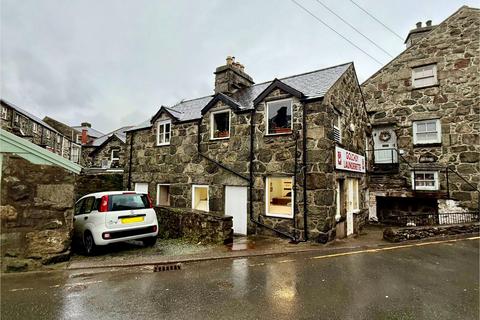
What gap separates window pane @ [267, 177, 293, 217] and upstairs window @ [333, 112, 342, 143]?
8.53 feet

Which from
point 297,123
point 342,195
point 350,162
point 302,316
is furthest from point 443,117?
point 302,316

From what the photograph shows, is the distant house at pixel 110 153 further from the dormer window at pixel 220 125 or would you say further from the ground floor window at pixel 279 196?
the ground floor window at pixel 279 196

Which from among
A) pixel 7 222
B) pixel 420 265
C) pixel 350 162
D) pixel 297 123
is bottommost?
pixel 420 265

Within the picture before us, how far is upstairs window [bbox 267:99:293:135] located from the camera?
10.6 m

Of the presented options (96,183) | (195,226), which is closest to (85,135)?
(96,183)

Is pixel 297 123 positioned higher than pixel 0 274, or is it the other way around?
pixel 297 123

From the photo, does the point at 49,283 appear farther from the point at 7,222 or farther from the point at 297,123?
the point at 297,123

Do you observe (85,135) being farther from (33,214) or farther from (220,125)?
(33,214)

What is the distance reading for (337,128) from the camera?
35.9ft

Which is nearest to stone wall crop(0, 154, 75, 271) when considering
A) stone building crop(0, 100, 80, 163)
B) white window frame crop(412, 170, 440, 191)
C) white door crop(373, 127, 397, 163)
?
white door crop(373, 127, 397, 163)

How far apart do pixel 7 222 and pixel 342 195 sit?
1074cm

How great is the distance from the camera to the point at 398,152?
1559 centimetres

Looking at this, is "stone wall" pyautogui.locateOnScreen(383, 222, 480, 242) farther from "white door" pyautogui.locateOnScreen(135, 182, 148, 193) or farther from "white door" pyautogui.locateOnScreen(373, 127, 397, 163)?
"white door" pyautogui.locateOnScreen(135, 182, 148, 193)

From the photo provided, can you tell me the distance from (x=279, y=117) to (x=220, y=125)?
3240 millimetres
